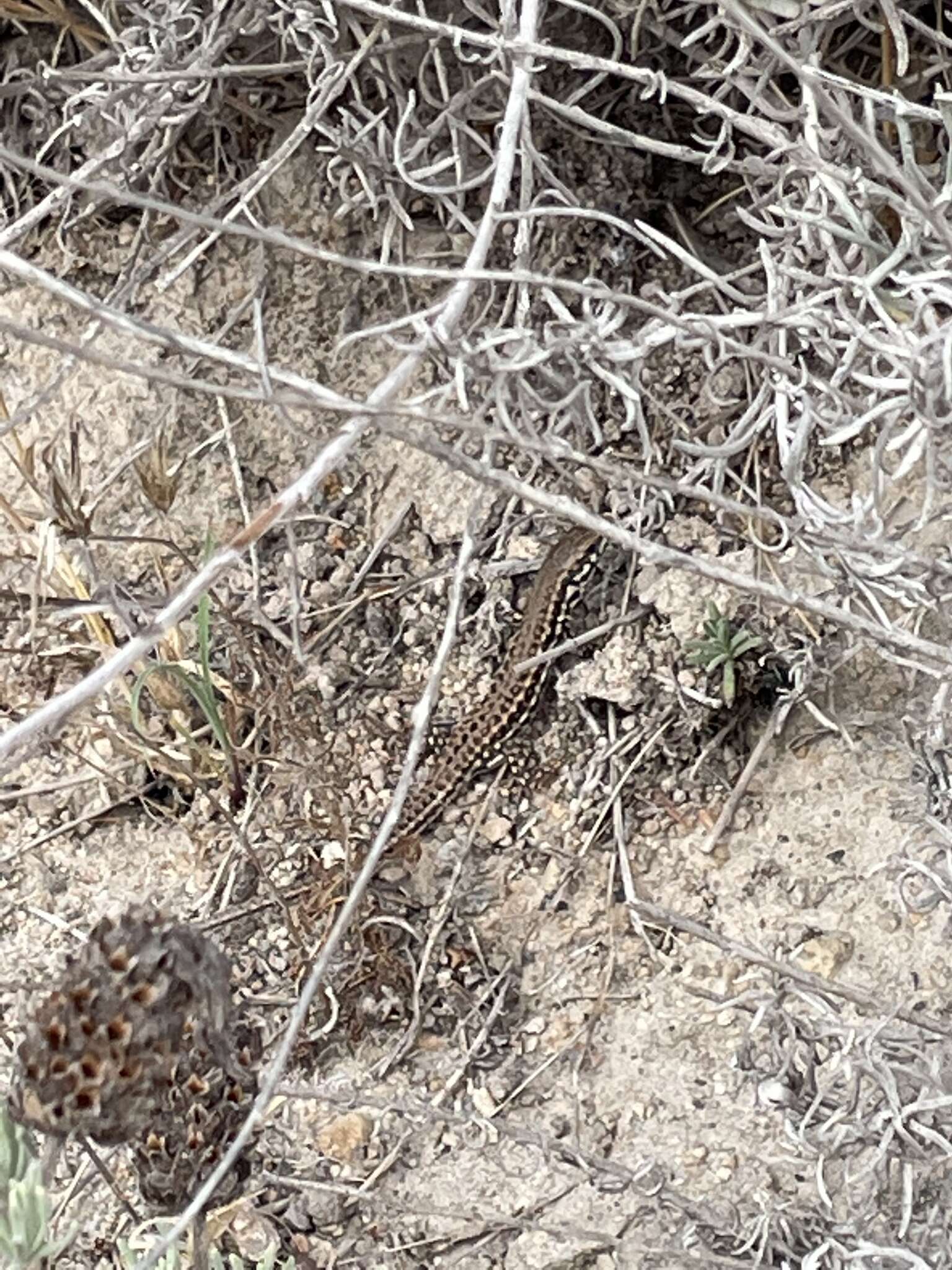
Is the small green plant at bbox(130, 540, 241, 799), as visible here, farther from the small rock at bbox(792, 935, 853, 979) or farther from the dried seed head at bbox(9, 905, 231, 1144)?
the small rock at bbox(792, 935, 853, 979)

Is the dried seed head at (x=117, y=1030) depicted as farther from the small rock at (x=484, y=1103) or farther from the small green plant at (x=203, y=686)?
the small rock at (x=484, y=1103)

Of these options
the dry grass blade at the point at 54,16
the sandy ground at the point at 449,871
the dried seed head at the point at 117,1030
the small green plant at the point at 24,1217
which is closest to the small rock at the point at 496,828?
the sandy ground at the point at 449,871

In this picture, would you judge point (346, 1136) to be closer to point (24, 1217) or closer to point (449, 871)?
point (449, 871)

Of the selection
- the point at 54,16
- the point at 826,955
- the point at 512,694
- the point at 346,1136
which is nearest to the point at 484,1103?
the point at 346,1136

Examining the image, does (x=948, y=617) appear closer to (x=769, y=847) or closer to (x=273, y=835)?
(x=769, y=847)

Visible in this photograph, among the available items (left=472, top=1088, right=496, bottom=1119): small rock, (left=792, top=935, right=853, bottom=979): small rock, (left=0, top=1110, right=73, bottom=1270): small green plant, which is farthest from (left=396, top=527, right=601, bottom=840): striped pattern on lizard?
(left=0, top=1110, right=73, bottom=1270): small green plant

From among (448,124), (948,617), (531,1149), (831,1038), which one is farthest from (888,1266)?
(448,124)
